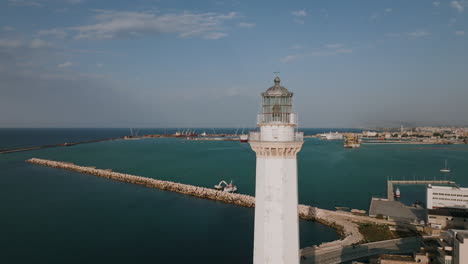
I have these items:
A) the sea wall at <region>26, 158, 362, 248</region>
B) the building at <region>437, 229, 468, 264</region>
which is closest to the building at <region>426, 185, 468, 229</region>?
the sea wall at <region>26, 158, 362, 248</region>

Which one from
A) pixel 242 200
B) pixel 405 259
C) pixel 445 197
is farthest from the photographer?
pixel 242 200

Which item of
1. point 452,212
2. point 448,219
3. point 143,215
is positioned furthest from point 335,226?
point 143,215

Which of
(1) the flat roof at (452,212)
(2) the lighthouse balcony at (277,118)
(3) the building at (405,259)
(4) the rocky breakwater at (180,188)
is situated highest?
(2) the lighthouse balcony at (277,118)

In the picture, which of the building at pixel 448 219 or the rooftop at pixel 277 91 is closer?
the rooftop at pixel 277 91

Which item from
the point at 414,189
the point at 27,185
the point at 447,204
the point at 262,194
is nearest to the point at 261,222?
the point at 262,194

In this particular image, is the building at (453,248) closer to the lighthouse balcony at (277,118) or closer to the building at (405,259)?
the building at (405,259)

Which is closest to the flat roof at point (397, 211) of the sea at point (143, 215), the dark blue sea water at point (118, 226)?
the sea at point (143, 215)

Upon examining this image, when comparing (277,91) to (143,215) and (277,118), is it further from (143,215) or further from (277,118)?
(143,215)

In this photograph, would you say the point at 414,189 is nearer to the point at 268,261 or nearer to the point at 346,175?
the point at 346,175
